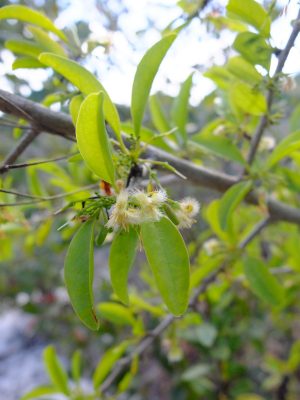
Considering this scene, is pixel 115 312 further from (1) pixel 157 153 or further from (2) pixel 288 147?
(2) pixel 288 147

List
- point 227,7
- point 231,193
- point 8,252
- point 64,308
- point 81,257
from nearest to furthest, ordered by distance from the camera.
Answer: point 81,257 < point 227,7 < point 231,193 < point 8,252 < point 64,308

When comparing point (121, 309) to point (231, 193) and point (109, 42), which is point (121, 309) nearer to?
point (231, 193)

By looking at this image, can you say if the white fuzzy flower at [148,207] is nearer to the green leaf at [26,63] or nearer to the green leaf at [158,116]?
the green leaf at [26,63]

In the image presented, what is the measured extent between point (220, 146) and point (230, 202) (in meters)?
0.14

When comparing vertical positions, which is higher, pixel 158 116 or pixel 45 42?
pixel 45 42

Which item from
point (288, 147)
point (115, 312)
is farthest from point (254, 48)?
point (115, 312)

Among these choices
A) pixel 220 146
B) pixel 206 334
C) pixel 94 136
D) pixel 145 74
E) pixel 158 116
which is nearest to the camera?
pixel 94 136

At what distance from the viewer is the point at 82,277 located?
0.51 m

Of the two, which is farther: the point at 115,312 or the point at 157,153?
the point at 115,312

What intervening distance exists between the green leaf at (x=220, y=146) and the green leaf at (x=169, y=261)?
0.37m

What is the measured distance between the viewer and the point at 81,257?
521 mm

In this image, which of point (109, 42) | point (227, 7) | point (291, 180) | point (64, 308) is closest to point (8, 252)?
point (109, 42)

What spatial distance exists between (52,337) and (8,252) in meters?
Result: 1.52

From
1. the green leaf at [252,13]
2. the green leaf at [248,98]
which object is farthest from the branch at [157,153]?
the green leaf at [252,13]
